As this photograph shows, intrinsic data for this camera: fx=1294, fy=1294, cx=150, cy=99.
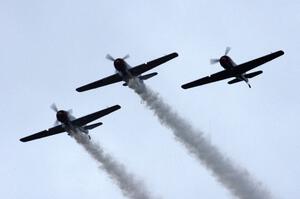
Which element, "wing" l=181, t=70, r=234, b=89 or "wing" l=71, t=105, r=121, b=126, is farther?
"wing" l=71, t=105, r=121, b=126

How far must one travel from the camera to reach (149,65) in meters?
149

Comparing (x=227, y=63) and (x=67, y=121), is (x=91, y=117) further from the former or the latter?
(x=227, y=63)

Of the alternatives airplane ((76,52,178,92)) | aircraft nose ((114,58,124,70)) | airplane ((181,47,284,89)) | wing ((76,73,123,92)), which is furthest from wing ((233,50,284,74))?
wing ((76,73,123,92))

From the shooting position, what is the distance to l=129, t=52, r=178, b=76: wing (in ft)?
485

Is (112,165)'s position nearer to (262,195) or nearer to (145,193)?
(145,193)

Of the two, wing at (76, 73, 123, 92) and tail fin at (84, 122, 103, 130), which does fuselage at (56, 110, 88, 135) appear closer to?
tail fin at (84, 122, 103, 130)

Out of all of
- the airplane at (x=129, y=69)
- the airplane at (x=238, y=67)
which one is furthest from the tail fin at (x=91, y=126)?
the airplane at (x=238, y=67)

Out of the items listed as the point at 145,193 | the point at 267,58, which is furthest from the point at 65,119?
the point at 267,58

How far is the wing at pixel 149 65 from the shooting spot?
147875mm

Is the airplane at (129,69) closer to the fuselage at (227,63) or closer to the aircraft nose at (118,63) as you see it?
the aircraft nose at (118,63)

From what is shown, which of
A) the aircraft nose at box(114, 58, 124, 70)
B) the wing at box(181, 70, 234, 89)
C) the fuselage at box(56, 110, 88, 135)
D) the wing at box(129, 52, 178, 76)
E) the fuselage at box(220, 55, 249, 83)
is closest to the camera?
the fuselage at box(220, 55, 249, 83)

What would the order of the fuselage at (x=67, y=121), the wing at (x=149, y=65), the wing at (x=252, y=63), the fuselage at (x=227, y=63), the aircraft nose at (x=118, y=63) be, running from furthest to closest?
the wing at (x=149, y=65) → the aircraft nose at (x=118, y=63) → the fuselage at (x=67, y=121) → the wing at (x=252, y=63) → the fuselage at (x=227, y=63)

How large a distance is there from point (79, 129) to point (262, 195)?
2217cm

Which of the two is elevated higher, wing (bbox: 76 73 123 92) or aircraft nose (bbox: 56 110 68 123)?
wing (bbox: 76 73 123 92)
